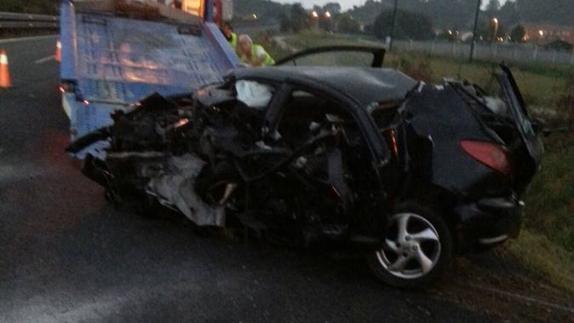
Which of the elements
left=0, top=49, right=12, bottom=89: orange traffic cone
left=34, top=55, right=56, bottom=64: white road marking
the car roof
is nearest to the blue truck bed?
left=0, top=49, right=12, bottom=89: orange traffic cone

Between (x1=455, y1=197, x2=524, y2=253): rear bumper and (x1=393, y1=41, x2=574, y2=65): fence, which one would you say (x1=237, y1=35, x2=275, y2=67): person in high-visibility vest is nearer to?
(x1=455, y1=197, x2=524, y2=253): rear bumper

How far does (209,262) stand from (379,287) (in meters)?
1.21

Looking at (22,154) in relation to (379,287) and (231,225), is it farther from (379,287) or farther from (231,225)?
(379,287)

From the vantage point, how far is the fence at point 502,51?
21.6m

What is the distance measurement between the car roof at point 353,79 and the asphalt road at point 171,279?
1.16m

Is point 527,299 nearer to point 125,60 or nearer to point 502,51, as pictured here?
point 125,60

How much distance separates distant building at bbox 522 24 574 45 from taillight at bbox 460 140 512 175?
2469cm

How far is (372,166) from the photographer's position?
186 inches

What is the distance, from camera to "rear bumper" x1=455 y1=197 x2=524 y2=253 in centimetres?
468

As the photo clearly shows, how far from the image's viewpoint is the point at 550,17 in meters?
26.6

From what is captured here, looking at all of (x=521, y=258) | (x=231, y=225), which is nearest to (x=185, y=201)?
(x=231, y=225)

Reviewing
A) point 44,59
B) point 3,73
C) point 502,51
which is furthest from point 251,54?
point 502,51

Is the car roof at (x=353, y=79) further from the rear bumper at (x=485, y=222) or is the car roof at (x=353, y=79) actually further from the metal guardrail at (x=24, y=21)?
the metal guardrail at (x=24, y=21)

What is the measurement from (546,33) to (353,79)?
27.1m
